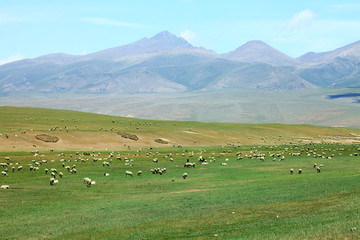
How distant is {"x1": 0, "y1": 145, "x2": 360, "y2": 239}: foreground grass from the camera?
2002 cm

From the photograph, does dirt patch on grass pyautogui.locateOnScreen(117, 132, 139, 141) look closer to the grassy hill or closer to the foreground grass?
the grassy hill

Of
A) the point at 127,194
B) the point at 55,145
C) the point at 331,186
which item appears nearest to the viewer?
the point at 331,186

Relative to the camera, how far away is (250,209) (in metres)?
24.3

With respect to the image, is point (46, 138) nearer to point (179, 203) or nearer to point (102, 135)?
point (102, 135)

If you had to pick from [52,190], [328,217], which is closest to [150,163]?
[52,190]

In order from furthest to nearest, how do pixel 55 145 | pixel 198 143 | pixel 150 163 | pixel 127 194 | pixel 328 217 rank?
pixel 198 143
pixel 55 145
pixel 150 163
pixel 127 194
pixel 328 217

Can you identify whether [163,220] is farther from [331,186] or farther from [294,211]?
[331,186]

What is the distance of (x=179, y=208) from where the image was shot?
26375 mm

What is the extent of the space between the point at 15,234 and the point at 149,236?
257 inches

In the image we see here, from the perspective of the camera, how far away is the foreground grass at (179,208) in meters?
20.0

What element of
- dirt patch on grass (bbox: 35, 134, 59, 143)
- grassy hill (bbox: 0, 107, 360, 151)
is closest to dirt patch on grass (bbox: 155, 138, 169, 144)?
grassy hill (bbox: 0, 107, 360, 151)

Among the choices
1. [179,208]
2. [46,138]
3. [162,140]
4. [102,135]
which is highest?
[179,208]

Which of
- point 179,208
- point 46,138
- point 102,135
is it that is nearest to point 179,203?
point 179,208

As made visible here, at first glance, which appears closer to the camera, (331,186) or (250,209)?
(250,209)
